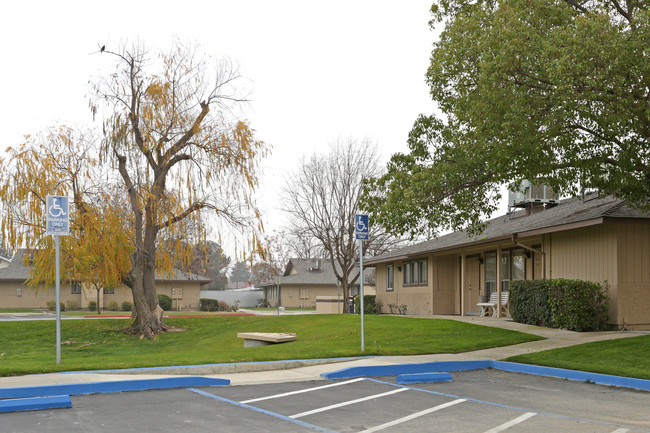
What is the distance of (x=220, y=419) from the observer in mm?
7980

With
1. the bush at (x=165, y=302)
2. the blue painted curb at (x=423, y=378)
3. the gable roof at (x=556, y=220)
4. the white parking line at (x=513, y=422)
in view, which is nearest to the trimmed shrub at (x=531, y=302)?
the gable roof at (x=556, y=220)

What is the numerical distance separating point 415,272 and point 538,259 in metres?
9.73

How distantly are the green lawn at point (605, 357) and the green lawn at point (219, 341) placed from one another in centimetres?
219

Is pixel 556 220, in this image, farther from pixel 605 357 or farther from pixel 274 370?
pixel 274 370

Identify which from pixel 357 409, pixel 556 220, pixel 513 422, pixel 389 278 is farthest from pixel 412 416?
pixel 389 278

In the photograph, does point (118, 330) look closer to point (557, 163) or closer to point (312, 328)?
point (312, 328)

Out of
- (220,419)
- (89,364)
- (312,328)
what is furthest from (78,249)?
(220,419)

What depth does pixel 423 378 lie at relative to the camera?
37.2ft

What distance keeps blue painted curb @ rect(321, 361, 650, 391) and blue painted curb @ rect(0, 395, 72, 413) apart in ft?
15.5

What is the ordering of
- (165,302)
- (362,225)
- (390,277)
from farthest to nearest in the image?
(165,302)
(390,277)
(362,225)

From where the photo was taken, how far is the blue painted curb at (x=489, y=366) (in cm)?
1129

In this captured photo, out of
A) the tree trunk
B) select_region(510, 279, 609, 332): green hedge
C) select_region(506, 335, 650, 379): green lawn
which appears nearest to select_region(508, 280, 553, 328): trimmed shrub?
select_region(510, 279, 609, 332): green hedge

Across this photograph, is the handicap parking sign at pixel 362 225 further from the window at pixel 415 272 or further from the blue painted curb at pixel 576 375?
the window at pixel 415 272

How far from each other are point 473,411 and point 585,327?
1148 cm
